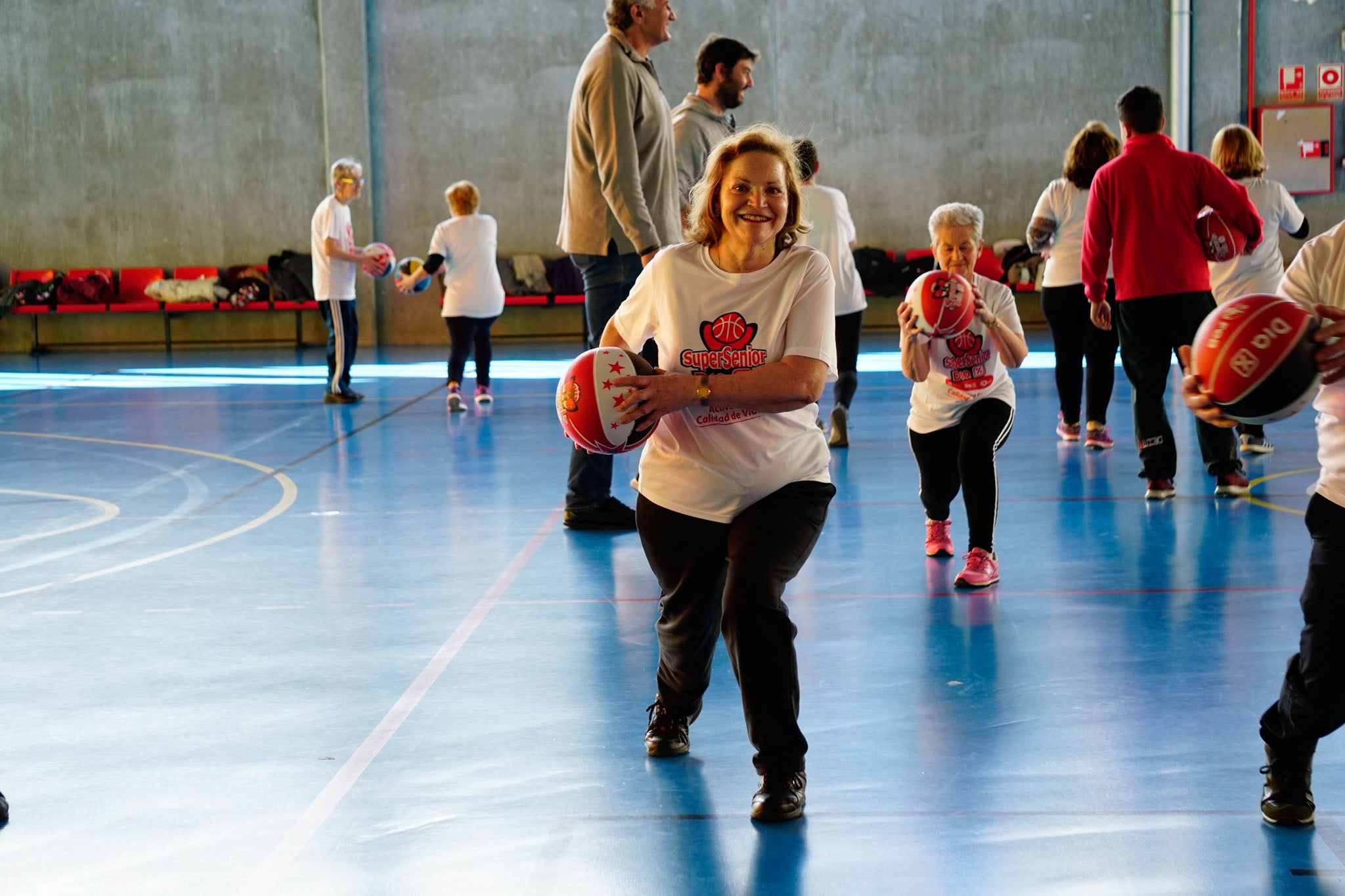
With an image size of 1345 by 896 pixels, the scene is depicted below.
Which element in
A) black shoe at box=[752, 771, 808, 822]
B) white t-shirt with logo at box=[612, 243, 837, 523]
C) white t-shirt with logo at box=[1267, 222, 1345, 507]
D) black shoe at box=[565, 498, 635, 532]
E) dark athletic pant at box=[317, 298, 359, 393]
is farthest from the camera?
dark athletic pant at box=[317, 298, 359, 393]

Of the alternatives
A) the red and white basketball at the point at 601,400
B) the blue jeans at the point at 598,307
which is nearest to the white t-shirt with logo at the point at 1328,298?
the red and white basketball at the point at 601,400

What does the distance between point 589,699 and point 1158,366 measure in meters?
3.71

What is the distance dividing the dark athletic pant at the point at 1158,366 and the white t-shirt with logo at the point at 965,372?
1.55 meters

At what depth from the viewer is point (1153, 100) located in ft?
20.7

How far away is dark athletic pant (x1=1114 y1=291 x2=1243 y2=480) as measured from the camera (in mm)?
6279

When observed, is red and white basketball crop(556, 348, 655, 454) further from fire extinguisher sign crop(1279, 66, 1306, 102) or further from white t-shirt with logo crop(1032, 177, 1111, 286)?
fire extinguisher sign crop(1279, 66, 1306, 102)

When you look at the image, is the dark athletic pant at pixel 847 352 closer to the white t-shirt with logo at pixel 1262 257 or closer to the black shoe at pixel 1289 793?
the white t-shirt with logo at pixel 1262 257

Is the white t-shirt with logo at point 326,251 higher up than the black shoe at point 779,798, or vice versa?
the white t-shirt with logo at point 326,251

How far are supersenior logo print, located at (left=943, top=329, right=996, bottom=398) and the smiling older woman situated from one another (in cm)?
183

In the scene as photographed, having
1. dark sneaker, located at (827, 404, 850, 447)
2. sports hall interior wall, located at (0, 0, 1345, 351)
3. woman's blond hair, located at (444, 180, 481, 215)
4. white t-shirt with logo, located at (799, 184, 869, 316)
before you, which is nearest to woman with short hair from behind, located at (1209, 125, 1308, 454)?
white t-shirt with logo, located at (799, 184, 869, 316)

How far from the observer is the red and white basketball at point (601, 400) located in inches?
123

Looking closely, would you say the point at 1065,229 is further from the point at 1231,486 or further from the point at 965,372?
the point at 965,372

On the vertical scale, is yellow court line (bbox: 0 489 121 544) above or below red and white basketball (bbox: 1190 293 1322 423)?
below

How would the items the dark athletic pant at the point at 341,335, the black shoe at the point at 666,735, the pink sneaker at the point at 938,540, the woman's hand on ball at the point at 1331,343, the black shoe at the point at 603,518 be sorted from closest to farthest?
the woman's hand on ball at the point at 1331,343 < the black shoe at the point at 666,735 < the pink sneaker at the point at 938,540 < the black shoe at the point at 603,518 < the dark athletic pant at the point at 341,335
